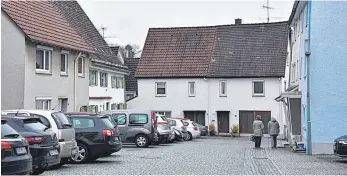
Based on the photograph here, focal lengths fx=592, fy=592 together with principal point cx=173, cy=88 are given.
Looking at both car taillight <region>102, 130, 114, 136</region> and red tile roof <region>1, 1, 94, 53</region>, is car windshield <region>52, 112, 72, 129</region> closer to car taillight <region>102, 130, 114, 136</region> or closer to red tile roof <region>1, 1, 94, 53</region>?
car taillight <region>102, 130, 114, 136</region>

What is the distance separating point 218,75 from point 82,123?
31434 millimetres

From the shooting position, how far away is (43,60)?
2734cm

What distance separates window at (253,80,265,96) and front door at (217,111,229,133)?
116 inches

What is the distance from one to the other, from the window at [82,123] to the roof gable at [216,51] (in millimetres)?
Answer: 30984

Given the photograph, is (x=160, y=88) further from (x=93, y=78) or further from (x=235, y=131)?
(x=93, y=78)

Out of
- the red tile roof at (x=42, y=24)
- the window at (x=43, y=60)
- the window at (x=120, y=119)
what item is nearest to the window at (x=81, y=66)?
the red tile roof at (x=42, y=24)

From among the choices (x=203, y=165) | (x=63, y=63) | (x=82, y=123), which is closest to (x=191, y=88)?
(x=63, y=63)

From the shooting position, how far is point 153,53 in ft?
174

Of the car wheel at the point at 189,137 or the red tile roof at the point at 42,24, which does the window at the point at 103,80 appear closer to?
the car wheel at the point at 189,137

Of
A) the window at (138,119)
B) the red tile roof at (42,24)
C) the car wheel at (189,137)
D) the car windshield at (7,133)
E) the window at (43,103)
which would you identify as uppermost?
the red tile roof at (42,24)

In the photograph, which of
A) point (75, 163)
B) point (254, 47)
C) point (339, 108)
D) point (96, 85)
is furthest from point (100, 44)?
point (75, 163)

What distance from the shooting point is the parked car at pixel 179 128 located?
34.3 metres

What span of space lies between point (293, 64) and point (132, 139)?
533 inches

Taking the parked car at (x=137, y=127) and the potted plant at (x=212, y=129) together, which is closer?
the parked car at (x=137, y=127)
